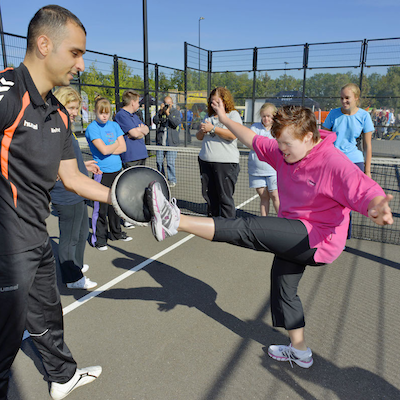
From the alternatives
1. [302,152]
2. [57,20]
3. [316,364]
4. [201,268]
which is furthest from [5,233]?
[201,268]

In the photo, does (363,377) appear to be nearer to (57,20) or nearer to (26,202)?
(26,202)

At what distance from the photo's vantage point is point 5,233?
1.88 m

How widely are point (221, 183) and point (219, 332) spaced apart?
250cm

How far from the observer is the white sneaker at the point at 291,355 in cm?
275

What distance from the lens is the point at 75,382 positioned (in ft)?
8.20

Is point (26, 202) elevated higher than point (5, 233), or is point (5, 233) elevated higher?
point (26, 202)

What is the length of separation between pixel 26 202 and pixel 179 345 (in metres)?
1.83

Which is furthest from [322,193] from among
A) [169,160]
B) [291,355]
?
[169,160]

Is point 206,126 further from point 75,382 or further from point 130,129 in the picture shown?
point 75,382

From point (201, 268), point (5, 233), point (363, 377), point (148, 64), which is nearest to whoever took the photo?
point (5, 233)

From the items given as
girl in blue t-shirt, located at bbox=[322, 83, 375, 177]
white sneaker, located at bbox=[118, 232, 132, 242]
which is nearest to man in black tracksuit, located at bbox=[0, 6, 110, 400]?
white sneaker, located at bbox=[118, 232, 132, 242]

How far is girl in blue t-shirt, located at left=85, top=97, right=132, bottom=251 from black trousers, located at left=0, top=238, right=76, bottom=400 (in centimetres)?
271

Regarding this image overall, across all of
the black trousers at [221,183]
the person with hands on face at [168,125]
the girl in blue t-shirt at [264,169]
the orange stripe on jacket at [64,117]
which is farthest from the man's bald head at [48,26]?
the person with hands on face at [168,125]

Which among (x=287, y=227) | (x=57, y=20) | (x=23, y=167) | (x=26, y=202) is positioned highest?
(x=57, y=20)
